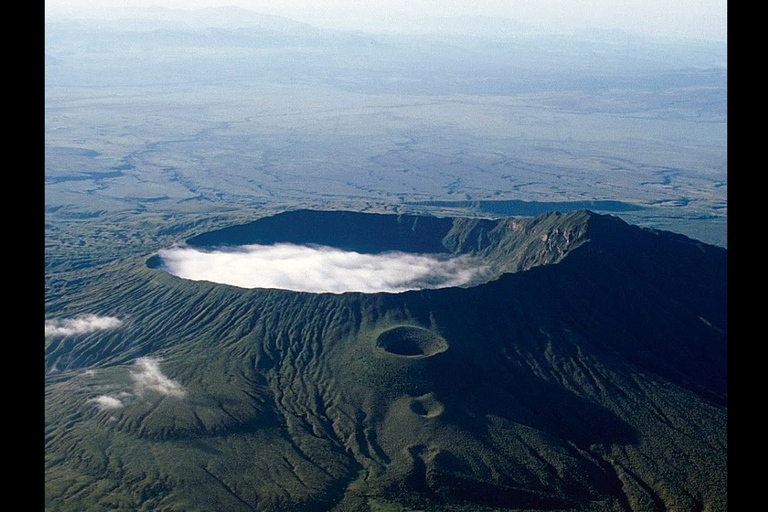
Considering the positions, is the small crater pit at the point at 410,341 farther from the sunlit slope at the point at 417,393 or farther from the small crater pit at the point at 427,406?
the small crater pit at the point at 427,406

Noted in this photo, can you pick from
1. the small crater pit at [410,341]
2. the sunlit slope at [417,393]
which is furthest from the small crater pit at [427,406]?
the small crater pit at [410,341]

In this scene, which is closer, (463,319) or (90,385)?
(90,385)

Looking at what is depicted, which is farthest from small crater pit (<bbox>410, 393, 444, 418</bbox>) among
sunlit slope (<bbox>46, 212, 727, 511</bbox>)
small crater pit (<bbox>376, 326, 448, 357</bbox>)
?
small crater pit (<bbox>376, 326, 448, 357</bbox>)

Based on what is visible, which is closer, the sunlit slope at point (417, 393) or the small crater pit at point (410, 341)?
the sunlit slope at point (417, 393)

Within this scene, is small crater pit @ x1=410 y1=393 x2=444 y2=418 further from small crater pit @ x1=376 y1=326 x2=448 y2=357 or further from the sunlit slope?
small crater pit @ x1=376 y1=326 x2=448 y2=357

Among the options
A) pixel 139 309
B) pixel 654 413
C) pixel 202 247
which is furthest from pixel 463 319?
pixel 202 247

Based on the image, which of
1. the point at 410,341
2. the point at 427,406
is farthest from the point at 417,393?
the point at 410,341
